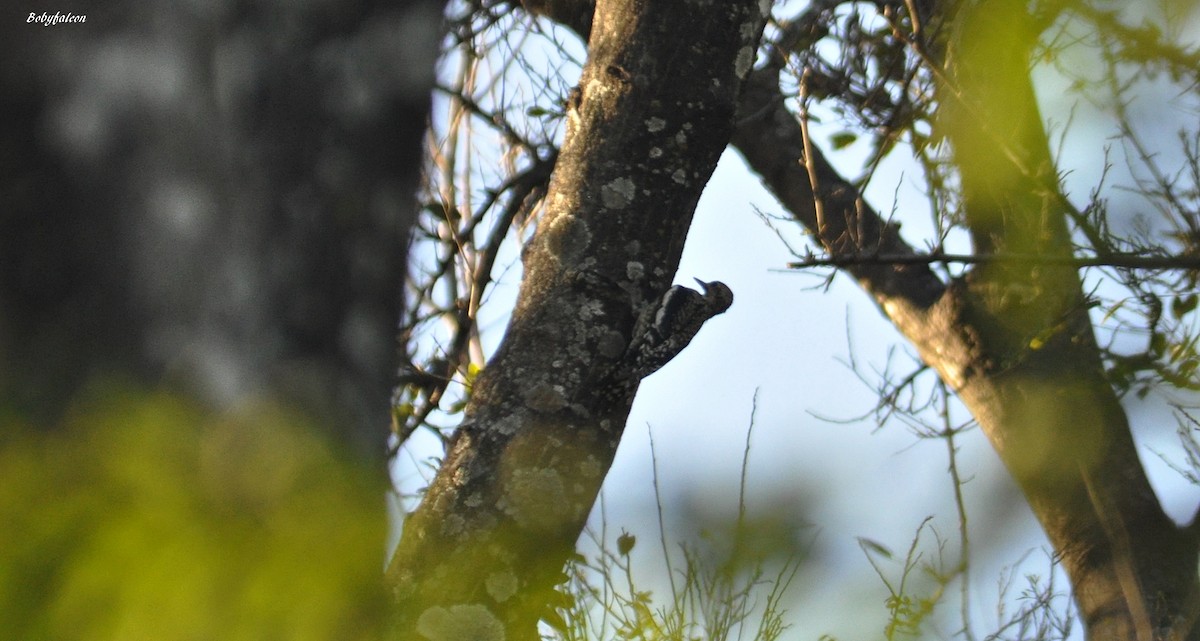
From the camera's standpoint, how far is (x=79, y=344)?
719 mm

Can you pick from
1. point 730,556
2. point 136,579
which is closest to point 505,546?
point 730,556

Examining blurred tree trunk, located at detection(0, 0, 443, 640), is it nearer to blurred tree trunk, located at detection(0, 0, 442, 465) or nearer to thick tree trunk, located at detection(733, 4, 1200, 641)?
blurred tree trunk, located at detection(0, 0, 442, 465)

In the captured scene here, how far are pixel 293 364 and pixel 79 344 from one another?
0.49 feet

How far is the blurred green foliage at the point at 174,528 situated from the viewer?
2.26ft

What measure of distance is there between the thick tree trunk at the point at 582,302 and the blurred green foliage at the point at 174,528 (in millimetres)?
1170

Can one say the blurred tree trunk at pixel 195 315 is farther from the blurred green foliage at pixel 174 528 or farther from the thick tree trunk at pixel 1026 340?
the thick tree trunk at pixel 1026 340

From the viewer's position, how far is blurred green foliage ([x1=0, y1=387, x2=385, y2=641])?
688 mm

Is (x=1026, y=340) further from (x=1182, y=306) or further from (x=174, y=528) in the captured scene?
(x=174, y=528)

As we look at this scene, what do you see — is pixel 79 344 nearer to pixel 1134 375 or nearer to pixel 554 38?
pixel 1134 375

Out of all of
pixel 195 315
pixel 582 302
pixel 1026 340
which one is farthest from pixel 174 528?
pixel 1026 340

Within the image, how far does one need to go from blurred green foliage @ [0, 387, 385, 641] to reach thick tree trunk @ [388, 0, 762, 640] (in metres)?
1.17

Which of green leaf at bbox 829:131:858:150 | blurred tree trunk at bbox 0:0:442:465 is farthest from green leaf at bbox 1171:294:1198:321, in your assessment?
blurred tree trunk at bbox 0:0:442:465

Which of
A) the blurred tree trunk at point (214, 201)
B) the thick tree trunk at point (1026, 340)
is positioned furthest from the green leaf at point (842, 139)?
the blurred tree trunk at point (214, 201)

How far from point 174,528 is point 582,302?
1491mm
